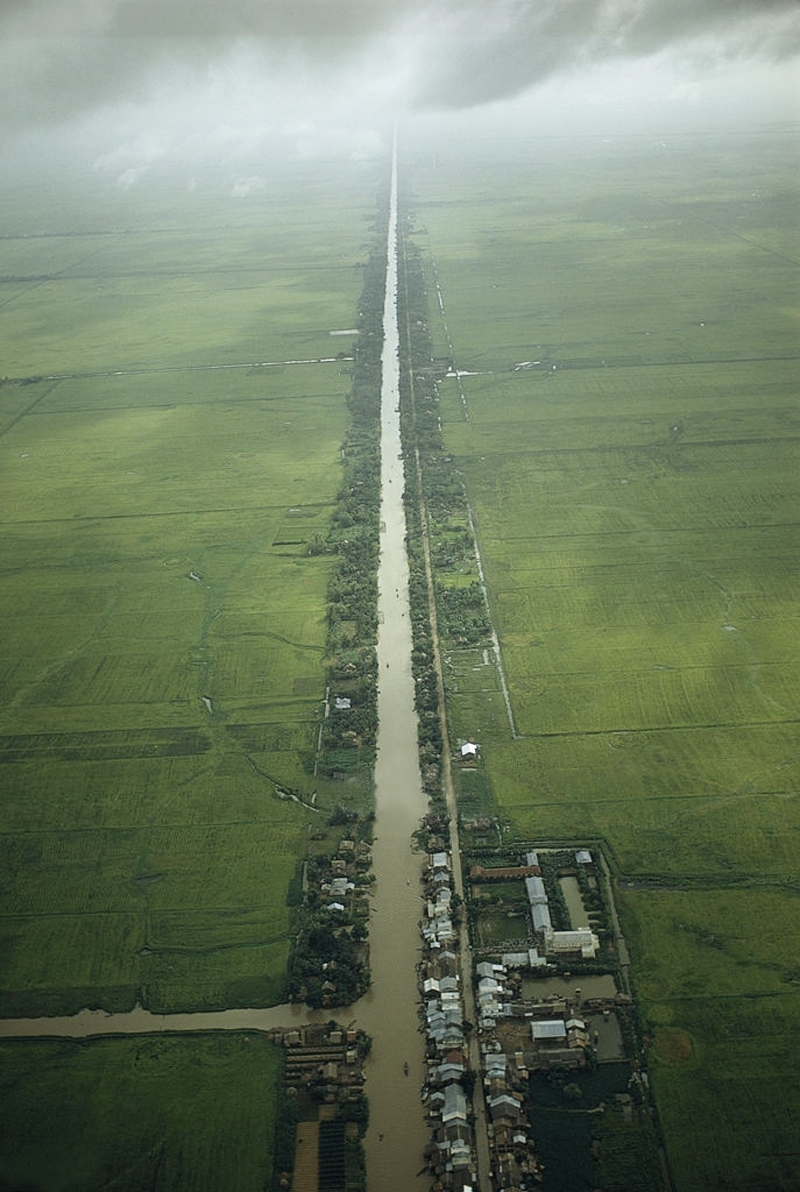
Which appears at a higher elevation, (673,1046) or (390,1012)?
(390,1012)

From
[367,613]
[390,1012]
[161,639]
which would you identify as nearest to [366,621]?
[367,613]

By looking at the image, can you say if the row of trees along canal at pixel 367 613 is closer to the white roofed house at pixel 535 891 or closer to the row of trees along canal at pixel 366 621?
the row of trees along canal at pixel 366 621

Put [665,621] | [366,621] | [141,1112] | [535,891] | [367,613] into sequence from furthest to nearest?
1. [367,613]
2. [366,621]
3. [665,621]
4. [535,891]
5. [141,1112]

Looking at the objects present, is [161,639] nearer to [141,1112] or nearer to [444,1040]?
[141,1112]

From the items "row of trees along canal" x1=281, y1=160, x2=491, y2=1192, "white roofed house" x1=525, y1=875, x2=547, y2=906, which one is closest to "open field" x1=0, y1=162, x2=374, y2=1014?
"row of trees along canal" x1=281, y1=160, x2=491, y2=1192

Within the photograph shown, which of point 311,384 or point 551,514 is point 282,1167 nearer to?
point 551,514

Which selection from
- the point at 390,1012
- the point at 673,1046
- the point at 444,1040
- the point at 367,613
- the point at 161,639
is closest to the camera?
the point at 673,1046

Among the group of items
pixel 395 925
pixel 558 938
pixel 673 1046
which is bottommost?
pixel 673 1046
